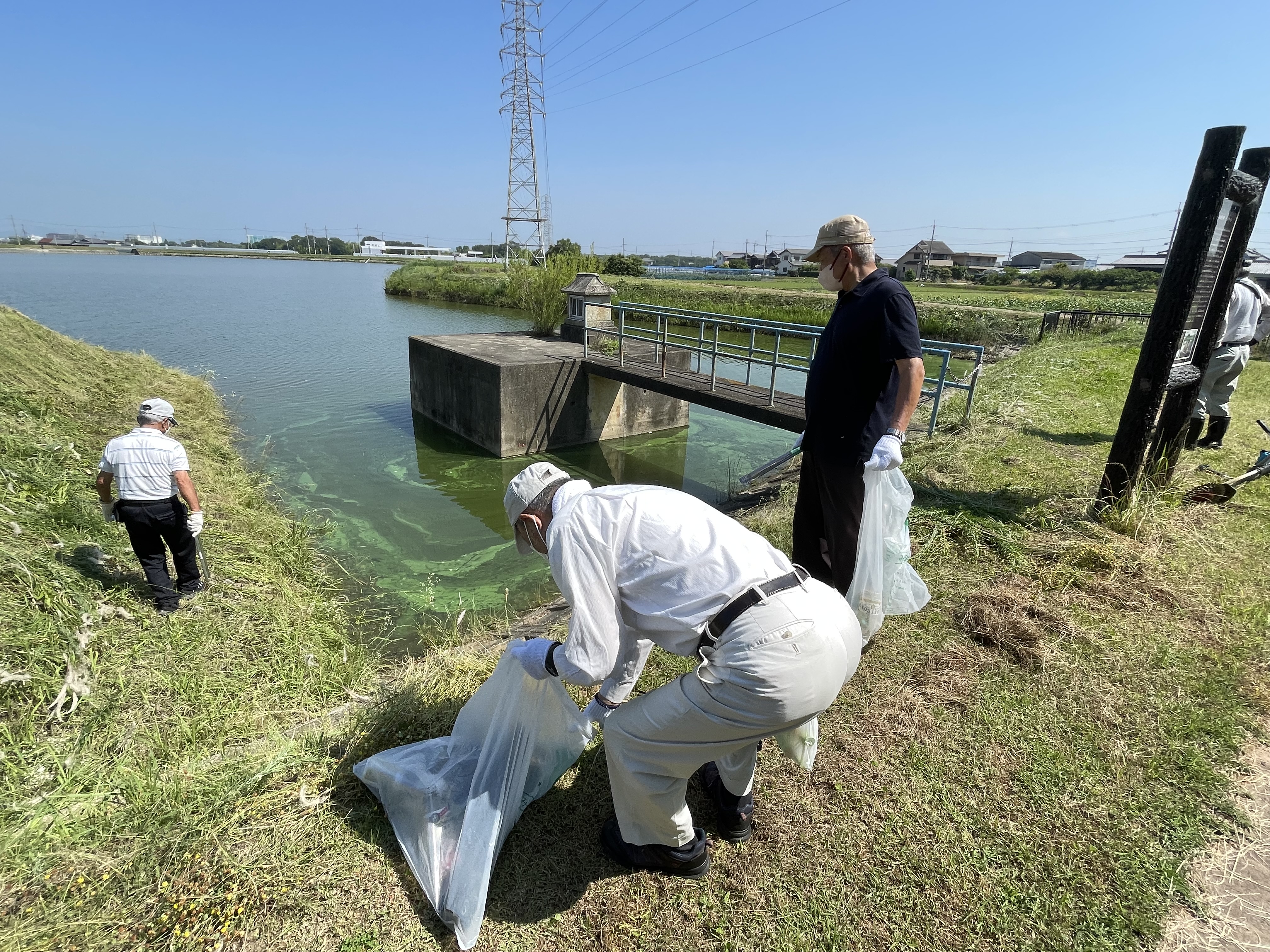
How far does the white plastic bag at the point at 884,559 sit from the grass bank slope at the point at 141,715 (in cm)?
239

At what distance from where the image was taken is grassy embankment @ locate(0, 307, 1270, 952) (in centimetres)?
189

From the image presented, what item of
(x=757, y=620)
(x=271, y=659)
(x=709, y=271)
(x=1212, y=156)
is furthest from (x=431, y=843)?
(x=709, y=271)

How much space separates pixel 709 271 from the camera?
7019cm

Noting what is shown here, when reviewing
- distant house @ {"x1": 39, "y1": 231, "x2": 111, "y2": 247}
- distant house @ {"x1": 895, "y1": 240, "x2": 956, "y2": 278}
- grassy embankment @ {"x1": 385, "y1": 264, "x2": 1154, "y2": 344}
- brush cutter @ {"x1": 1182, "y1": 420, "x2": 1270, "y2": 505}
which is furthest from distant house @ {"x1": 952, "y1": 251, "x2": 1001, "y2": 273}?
distant house @ {"x1": 39, "y1": 231, "x2": 111, "y2": 247}

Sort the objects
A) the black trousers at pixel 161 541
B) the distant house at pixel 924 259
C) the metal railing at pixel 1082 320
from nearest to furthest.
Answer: the black trousers at pixel 161 541 → the metal railing at pixel 1082 320 → the distant house at pixel 924 259

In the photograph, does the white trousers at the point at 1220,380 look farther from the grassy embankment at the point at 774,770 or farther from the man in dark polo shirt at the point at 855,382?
the man in dark polo shirt at the point at 855,382

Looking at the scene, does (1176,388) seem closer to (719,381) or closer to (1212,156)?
(1212,156)

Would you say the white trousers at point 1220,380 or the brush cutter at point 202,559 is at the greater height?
the white trousers at point 1220,380

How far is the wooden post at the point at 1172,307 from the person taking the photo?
357cm

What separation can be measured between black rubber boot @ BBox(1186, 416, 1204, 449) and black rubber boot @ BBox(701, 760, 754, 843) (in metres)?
6.35

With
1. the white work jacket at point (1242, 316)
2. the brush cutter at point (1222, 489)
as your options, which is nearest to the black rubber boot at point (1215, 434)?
the white work jacket at point (1242, 316)

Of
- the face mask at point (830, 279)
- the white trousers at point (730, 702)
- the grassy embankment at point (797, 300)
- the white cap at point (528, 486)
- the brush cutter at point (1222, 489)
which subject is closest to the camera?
the white trousers at point (730, 702)

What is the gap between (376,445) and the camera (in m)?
10.8

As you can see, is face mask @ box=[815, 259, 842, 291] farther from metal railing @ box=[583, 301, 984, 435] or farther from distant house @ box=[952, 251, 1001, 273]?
distant house @ box=[952, 251, 1001, 273]
